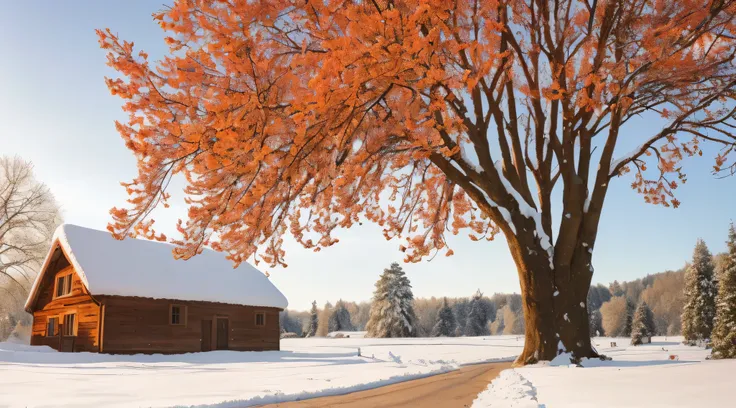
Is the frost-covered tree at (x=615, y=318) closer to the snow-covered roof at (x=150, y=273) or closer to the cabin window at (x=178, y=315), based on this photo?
the snow-covered roof at (x=150, y=273)

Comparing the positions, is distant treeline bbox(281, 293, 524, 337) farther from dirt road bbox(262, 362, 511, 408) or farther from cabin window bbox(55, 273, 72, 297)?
dirt road bbox(262, 362, 511, 408)

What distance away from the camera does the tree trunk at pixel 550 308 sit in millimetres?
12625

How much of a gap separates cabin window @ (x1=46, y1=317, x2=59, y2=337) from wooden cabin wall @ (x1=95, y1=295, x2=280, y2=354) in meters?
6.76

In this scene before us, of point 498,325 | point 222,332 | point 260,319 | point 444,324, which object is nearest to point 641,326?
point 444,324

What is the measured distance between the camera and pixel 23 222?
137ft

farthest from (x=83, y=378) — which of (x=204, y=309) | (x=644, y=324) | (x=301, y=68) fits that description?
(x=644, y=324)

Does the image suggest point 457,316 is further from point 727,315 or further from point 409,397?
point 409,397

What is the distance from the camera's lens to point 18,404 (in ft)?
32.3

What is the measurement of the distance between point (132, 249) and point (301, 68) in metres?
23.2

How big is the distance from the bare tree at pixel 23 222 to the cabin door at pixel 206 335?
21498 mm

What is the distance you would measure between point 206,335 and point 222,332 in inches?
41.2

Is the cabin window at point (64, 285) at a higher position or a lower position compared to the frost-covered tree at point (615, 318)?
higher

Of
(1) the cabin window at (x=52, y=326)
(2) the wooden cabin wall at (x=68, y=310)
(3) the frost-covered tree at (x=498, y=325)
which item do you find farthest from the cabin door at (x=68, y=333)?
(3) the frost-covered tree at (x=498, y=325)

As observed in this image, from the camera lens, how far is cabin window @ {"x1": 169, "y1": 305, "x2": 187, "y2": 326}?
27.7m
